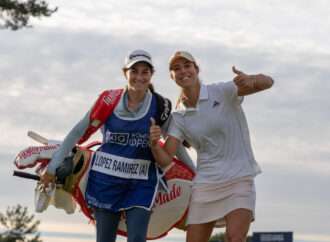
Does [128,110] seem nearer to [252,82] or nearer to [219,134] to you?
[219,134]

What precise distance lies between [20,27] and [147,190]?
12032 mm

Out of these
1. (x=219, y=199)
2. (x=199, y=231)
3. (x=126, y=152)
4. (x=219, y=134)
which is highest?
(x=219, y=134)

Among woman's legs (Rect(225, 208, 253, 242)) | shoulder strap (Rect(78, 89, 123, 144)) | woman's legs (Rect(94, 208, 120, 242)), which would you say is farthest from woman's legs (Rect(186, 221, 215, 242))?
shoulder strap (Rect(78, 89, 123, 144))

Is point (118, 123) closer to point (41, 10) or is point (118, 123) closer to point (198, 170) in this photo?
point (198, 170)

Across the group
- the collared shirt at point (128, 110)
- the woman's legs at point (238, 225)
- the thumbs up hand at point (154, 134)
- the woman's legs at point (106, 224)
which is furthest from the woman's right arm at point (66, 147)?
the woman's legs at point (238, 225)

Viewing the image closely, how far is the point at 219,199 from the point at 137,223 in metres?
0.62

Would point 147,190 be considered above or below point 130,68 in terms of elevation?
below

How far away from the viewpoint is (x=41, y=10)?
741 inches

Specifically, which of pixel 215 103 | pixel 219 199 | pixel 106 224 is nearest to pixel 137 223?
pixel 106 224

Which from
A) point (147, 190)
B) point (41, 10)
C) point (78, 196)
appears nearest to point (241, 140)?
point (147, 190)

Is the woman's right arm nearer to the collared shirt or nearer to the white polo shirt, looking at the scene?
the collared shirt

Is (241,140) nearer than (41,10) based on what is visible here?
Yes

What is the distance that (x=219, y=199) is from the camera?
738 centimetres

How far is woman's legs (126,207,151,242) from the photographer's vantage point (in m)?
7.35
